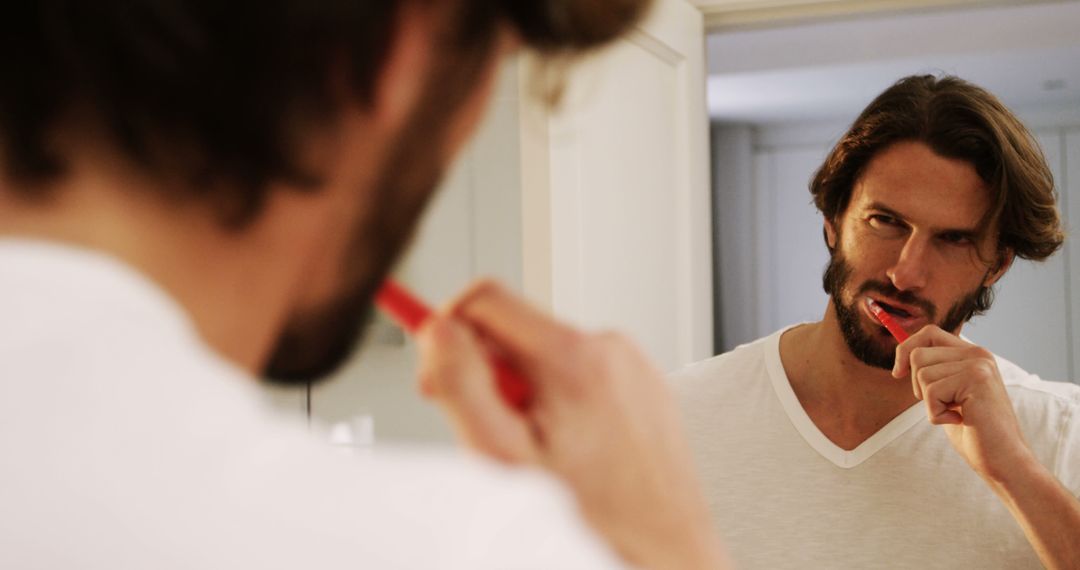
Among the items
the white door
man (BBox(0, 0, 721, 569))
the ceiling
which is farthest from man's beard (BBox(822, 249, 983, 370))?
the ceiling

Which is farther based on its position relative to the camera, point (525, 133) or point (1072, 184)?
point (1072, 184)

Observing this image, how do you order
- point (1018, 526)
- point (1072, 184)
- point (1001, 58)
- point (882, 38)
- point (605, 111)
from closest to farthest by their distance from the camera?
1. point (1018, 526)
2. point (605, 111)
3. point (882, 38)
4. point (1001, 58)
5. point (1072, 184)

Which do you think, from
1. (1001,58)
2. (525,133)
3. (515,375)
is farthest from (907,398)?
(1001,58)

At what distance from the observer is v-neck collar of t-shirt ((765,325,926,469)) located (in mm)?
1237

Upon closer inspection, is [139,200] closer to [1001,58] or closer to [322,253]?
[322,253]

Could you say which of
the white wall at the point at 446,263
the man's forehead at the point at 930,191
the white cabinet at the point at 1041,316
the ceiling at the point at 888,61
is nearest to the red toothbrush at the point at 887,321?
the man's forehead at the point at 930,191

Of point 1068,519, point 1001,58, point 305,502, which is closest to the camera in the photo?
point 305,502

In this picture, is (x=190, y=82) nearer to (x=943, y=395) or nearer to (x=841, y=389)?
(x=943, y=395)

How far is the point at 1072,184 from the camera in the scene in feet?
18.9

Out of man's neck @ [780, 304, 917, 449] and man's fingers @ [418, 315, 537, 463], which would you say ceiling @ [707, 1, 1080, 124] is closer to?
man's neck @ [780, 304, 917, 449]

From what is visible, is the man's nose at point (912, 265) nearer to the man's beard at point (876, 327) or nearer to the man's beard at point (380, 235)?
the man's beard at point (876, 327)

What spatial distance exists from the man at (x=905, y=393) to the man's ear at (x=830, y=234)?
48 mm

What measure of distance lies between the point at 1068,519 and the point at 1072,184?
529 centimetres

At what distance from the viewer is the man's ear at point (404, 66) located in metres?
0.27
